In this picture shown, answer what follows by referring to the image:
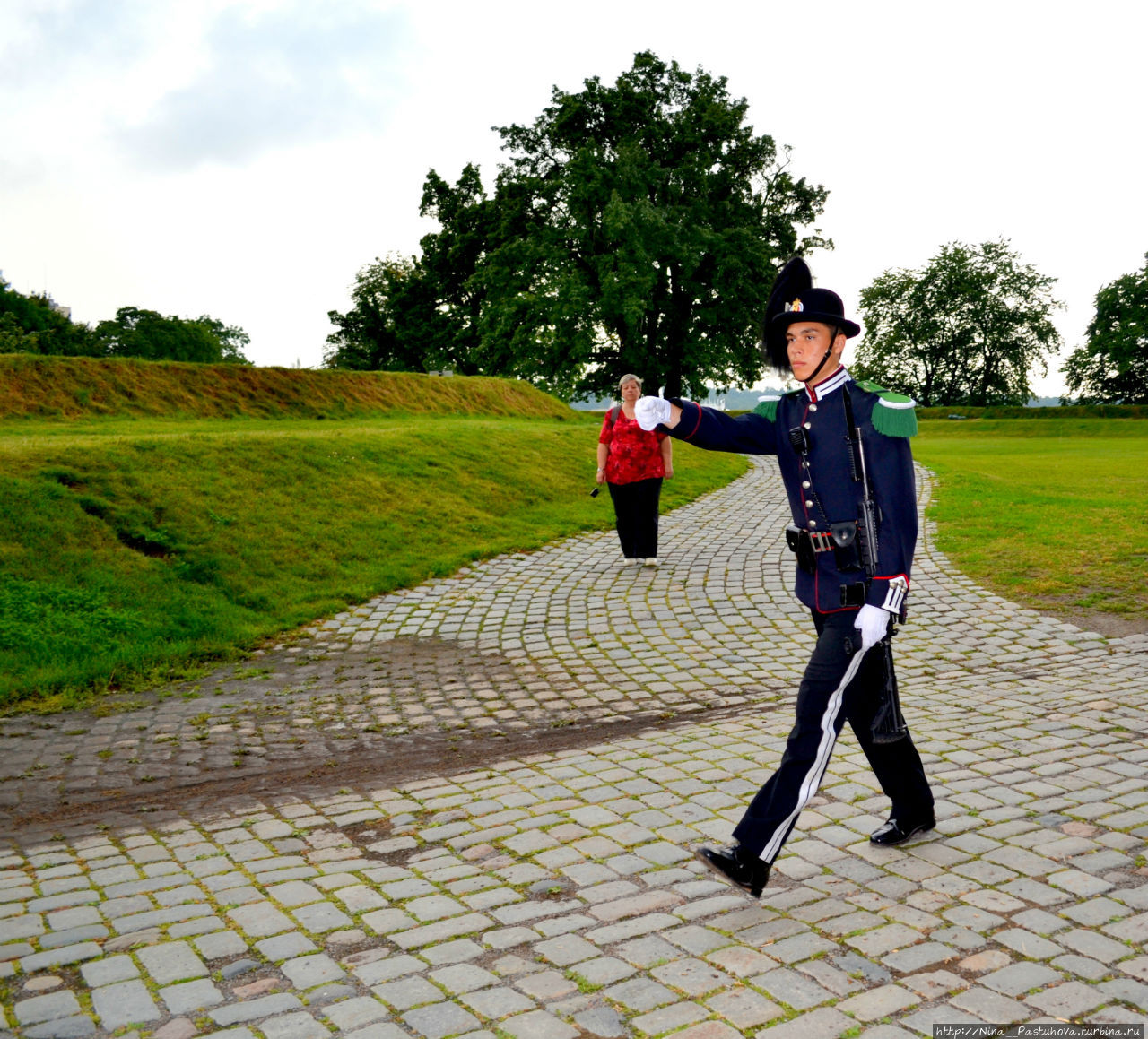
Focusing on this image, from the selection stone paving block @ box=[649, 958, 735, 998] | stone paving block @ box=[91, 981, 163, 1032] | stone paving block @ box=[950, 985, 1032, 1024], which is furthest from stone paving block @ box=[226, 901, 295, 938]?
stone paving block @ box=[950, 985, 1032, 1024]

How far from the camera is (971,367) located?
67.2m

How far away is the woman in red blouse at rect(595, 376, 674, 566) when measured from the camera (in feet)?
38.1

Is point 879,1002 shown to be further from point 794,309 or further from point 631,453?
point 631,453

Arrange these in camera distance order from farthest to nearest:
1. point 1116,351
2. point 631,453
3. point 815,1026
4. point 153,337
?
point 1116,351 < point 153,337 < point 631,453 < point 815,1026

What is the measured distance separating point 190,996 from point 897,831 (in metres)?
2.91

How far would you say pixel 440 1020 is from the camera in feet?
10.7

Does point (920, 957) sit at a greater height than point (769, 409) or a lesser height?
lesser

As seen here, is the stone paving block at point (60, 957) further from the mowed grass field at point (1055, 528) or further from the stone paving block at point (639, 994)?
the mowed grass field at point (1055, 528)

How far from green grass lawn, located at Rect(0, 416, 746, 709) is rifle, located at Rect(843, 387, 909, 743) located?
5603mm

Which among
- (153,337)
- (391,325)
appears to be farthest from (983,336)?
(153,337)

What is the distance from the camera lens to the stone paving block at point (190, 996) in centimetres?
338

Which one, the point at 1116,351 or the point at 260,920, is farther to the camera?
the point at 1116,351

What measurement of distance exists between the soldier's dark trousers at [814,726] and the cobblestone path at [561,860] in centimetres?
30

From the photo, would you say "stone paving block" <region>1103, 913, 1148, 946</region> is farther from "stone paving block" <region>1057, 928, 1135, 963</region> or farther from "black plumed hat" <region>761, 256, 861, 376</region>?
"black plumed hat" <region>761, 256, 861, 376</region>
